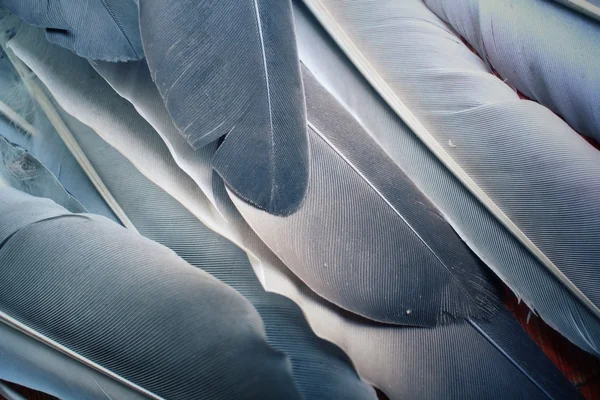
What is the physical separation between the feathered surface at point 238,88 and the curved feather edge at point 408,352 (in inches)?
3.0

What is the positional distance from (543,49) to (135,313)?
714 mm

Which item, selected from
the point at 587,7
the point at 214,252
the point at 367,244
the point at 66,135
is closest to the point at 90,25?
the point at 66,135

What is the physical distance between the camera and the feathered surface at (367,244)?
59cm

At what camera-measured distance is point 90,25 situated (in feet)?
2.04

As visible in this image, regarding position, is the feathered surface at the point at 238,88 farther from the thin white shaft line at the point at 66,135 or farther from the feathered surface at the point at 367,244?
the thin white shaft line at the point at 66,135

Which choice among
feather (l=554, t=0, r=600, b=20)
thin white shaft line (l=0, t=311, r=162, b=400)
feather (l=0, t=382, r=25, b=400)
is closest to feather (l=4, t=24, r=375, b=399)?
thin white shaft line (l=0, t=311, r=162, b=400)

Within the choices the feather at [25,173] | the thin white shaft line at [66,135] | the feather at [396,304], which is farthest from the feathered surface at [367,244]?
the feather at [25,173]

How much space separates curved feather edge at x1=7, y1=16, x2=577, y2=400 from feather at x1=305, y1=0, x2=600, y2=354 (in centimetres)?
9

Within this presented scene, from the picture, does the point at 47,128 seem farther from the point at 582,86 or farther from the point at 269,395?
the point at 582,86

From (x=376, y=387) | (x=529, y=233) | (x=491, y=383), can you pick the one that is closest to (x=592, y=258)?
(x=529, y=233)

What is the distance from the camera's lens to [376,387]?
24.3 inches

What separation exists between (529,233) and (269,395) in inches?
16.7

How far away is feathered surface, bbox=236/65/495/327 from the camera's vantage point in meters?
0.59

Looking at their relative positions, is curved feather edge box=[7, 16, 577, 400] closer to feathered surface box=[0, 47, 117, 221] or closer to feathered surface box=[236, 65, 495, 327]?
feathered surface box=[236, 65, 495, 327]
